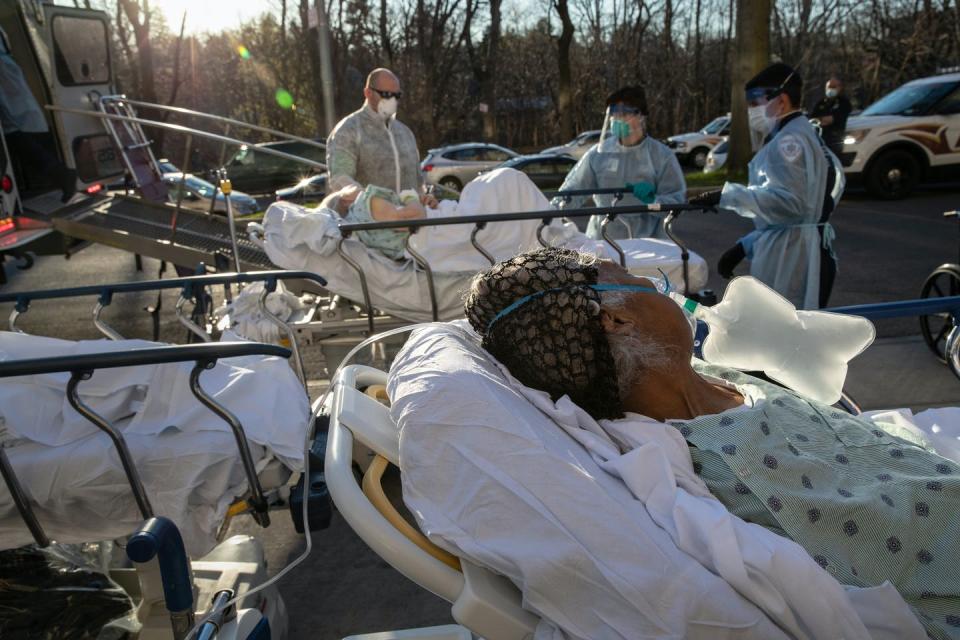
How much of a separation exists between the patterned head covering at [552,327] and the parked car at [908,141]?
1204cm

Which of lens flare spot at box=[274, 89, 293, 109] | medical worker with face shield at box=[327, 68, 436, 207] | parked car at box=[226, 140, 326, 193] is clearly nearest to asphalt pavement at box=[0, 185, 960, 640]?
medical worker with face shield at box=[327, 68, 436, 207]

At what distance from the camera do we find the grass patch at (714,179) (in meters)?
15.6

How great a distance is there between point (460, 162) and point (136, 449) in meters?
17.9

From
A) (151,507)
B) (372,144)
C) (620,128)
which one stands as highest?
(620,128)

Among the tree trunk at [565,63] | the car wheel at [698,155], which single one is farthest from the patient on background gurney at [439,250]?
the car wheel at [698,155]

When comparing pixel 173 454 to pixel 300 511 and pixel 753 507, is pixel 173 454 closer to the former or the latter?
pixel 300 511

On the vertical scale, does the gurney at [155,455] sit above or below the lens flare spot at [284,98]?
below

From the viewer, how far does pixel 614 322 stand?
66.9 inches

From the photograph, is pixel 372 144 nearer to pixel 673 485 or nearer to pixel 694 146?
pixel 673 485

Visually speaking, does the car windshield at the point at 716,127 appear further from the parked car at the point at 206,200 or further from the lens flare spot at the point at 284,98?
the parked car at the point at 206,200

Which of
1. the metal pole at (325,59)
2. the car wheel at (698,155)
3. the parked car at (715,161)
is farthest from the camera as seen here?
the car wheel at (698,155)

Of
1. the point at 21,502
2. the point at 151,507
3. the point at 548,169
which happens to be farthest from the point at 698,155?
the point at 21,502

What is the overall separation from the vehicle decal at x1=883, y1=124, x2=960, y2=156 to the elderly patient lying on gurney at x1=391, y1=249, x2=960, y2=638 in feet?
40.4

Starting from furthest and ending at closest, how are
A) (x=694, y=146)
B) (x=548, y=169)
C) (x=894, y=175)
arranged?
(x=694, y=146)
(x=548, y=169)
(x=894, y=175)
